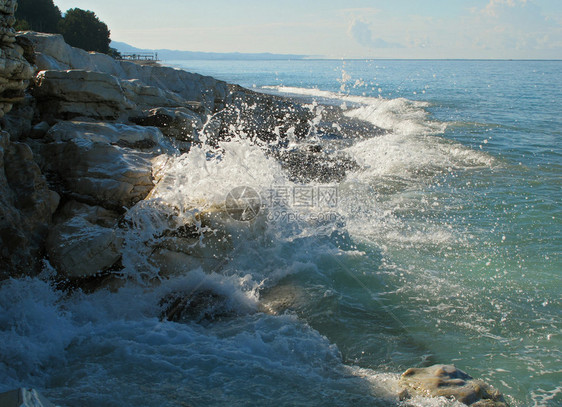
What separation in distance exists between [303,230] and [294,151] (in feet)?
21.0

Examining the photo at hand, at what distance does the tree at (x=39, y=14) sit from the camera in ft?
120

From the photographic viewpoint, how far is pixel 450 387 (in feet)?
12.6

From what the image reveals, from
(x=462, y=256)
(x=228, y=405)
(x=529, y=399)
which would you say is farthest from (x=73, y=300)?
(x=462, y=256)

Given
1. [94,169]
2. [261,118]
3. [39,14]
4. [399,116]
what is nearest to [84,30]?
[39,14]

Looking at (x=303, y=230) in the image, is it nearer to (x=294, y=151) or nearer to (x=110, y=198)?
(x=110, y=198)

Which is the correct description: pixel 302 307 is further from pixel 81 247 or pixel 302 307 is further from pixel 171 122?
pixel 171 122

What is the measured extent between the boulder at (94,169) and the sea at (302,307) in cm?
46

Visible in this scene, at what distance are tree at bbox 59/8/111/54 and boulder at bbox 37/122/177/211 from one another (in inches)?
1398

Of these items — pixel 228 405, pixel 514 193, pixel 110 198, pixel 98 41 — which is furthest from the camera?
pixel 98 41

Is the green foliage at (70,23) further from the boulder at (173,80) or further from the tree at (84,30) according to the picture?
the boulder at (173,80)

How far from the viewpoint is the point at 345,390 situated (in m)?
4.03

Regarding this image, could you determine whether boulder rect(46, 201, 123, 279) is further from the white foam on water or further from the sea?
the white foam on water

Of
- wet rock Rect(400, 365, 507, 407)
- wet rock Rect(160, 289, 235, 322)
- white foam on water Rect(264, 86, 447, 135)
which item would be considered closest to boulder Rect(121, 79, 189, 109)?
wet rock Rect(160, 289, 235, 322)

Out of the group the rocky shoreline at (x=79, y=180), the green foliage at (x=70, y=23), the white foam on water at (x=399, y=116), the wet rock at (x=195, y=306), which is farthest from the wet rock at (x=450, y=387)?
the green foliage at (x=70, y=23)
